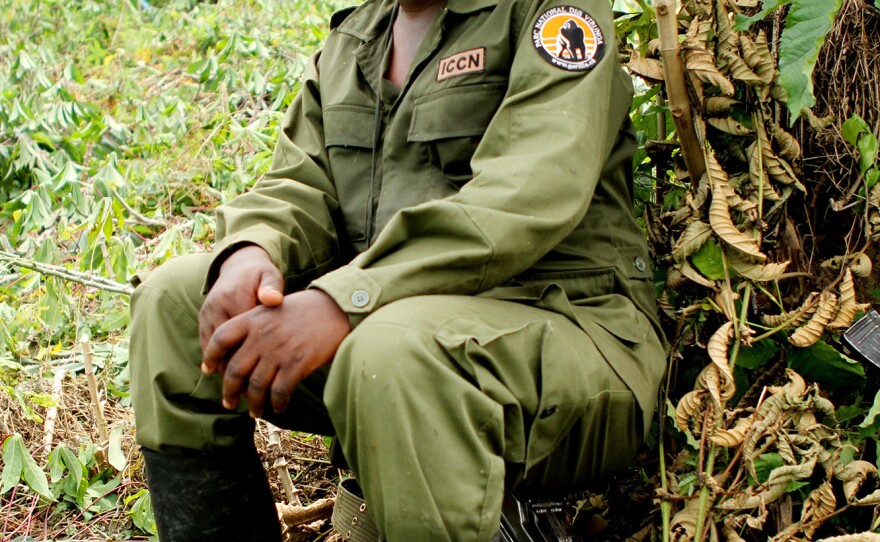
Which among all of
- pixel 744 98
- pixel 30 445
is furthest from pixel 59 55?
pixel 744 98

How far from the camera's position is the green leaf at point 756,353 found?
207 centimetres

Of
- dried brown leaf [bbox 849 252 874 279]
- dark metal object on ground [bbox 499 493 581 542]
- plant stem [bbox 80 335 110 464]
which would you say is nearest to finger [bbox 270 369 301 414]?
dark metal object on ground [bbox 499 493 581 542]

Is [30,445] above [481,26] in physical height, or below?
below

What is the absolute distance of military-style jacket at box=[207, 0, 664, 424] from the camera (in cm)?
174

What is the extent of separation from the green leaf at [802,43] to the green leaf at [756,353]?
494mm

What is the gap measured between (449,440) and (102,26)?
543cm

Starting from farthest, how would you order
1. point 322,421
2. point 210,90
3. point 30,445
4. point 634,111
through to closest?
point 210,90
point 30,445
point 634,111
point 322,421

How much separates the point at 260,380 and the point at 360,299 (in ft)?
0.68

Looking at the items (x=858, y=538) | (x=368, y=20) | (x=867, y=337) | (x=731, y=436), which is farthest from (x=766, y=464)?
(x=368, y=20)

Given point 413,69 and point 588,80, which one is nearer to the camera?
point 588,80

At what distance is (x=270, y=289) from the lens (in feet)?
5.58

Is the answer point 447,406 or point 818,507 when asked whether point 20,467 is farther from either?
point 818,507

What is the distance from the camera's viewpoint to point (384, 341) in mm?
1534

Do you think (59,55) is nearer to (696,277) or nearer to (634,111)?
(634,111)
